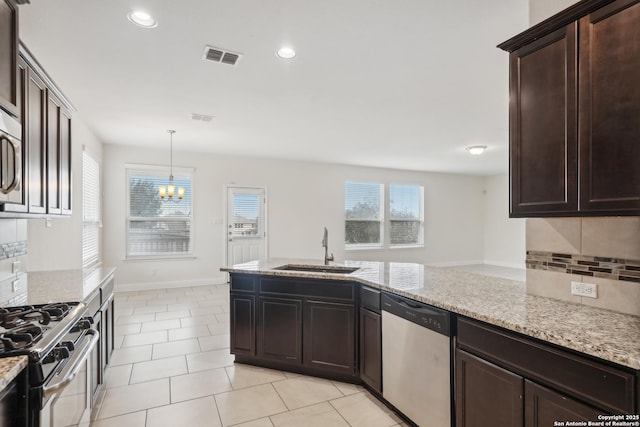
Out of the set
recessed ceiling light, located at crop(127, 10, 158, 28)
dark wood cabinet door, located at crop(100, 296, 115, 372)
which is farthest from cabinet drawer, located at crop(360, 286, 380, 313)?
recessed ceiling light, located at crop(127, 10, 158, 28)

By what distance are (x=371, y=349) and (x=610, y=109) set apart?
2.06 metres

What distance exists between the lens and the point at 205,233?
6.87m

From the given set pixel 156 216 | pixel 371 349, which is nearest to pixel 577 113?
pixel 371 349

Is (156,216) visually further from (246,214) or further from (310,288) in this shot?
(310,288)

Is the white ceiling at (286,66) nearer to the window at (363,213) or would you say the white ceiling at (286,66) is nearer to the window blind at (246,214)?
the window blind at (246,214)

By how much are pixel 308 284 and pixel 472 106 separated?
297 centimetres

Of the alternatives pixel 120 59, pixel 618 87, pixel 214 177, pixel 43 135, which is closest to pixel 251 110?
pixel 120 59

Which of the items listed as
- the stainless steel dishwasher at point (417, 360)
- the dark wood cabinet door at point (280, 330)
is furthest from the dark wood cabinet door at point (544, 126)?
the dark wood cabinet door at point (280, 330)

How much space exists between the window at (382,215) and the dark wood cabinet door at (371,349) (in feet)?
19.0

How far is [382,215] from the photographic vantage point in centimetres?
890

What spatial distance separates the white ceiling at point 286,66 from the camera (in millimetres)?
2234

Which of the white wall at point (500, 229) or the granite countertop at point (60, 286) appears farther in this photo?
the white wall at point (500, 229)

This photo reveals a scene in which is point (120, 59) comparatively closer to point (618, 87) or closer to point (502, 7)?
point (502, 7)

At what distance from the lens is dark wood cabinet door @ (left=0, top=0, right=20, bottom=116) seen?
1.58m
